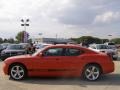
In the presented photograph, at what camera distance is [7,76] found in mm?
14180

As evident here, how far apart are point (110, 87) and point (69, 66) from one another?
231 centimetres

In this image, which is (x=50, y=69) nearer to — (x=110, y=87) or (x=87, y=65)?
(x=87, y=65)

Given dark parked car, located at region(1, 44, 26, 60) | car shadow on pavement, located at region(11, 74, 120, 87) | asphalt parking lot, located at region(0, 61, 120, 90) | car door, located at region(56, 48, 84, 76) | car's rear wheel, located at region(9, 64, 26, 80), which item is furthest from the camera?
dark parked car, located at region(1, 44, 26, 60)

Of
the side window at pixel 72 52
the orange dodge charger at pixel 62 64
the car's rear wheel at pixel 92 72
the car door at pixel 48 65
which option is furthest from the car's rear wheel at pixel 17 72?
the car's rear wheel at pixel 92 72

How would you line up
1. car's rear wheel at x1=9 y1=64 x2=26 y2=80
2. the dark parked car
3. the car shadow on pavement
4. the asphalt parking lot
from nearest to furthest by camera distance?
the asphalt parking lot, the car shadow on pavement, car's rear wheel at x1=9 y1=64 x2=26 y2=80, the dark parked car

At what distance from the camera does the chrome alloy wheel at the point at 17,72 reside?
516 inches

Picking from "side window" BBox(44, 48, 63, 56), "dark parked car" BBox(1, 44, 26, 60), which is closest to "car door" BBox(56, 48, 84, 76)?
"side window" BBox(44, 48, 63, 56)

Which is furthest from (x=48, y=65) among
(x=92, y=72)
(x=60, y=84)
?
(x=92, y=72)

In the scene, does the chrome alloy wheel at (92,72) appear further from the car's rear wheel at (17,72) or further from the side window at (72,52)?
the car's rear wheel at (17,72)

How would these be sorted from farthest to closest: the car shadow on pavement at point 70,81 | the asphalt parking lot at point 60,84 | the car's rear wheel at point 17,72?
the car's rear wheel at point 17,72, the car shadow on pavement at point 70,81, the asphalt parking lot at point 60,84

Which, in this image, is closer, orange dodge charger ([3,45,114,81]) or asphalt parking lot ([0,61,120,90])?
asphalt parking lot ([0,61,120,90])

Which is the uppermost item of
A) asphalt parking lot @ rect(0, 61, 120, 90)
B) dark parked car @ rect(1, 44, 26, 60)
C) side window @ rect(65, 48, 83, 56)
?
side window @ rect(65, 48, 83, 56)

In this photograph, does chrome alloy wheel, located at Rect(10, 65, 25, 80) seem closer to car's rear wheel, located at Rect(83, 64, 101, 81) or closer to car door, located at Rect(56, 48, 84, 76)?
car door, located at Rect(56, 48, 84, 76)

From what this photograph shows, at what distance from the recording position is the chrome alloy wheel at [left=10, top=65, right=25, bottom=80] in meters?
13.1
